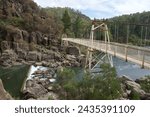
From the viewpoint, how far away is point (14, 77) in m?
27.5

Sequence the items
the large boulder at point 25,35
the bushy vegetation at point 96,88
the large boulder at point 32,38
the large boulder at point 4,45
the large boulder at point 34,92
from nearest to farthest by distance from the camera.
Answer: the bushy vegetation at point 96,88, the large boulder at point 34,92, the large boulder at point 4,45, the large boulder at point 25,35, the large boulder at point 32,38

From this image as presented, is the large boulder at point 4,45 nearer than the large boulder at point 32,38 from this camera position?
Yes

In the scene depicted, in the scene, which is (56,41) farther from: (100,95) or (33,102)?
(33,102)

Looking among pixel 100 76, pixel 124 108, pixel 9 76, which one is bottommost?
pixel 9 76

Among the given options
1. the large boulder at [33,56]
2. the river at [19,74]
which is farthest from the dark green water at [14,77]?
the large boulder at [33,56]

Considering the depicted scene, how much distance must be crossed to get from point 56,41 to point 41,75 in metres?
15.6

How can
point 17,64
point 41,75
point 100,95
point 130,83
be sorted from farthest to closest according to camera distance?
Answer: point 17,64
point 41,75
point 130,83
point 100,95

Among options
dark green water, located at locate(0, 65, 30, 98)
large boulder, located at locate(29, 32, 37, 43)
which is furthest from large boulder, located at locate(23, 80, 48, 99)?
large boulder, located at locate(29, 32, 37, 43)

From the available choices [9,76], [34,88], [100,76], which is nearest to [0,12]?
[9,76]

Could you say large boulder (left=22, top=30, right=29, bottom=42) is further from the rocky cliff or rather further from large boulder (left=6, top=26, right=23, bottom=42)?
large boulder (left=6, top=26, right=23, bottom=42)

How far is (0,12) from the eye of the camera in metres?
44.9

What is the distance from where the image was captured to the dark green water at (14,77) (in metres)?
21.8

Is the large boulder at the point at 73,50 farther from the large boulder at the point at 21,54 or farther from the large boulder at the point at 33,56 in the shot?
the large boulder at the point at 21,54

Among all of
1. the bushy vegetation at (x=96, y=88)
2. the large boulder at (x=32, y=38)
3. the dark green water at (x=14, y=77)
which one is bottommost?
the dark green water at (x=14, y=77)
